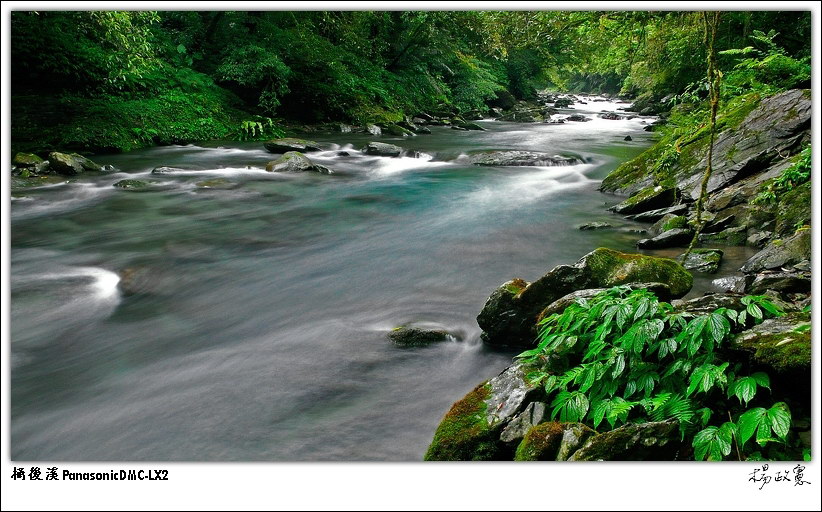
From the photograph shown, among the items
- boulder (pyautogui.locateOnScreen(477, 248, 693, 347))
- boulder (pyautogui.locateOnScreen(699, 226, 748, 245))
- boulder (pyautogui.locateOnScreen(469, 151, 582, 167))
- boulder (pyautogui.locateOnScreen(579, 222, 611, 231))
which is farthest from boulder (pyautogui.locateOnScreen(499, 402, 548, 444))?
boulder (pyautogui.locateOnScreen(469, 151, 582, 167))

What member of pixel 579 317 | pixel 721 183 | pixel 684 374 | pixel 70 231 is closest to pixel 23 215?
pixel 70 231

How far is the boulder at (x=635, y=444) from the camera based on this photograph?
A: 2117 mm

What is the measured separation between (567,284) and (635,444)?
161 cm

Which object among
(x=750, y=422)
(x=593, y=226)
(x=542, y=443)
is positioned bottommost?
(x=542, y=443)

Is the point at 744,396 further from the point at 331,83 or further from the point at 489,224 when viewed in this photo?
the point at 331,83

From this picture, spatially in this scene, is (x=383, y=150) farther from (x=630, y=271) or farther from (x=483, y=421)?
(x=483, y=421)

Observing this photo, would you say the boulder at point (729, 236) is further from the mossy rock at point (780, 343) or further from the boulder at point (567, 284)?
the mossy rock at point (780, 343)

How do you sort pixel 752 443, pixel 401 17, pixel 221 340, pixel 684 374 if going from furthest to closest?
pixel 401 17 → pixel 221 340 → pixel 684 374 → pixel 752 443

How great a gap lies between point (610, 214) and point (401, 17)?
622 inches

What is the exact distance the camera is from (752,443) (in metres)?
2.15

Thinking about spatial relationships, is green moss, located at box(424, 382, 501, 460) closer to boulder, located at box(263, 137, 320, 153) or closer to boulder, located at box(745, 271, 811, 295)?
boulder, located at box(745, 271, 811, 295)

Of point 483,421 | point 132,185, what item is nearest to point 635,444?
point 483,421

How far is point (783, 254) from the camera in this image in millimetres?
4504

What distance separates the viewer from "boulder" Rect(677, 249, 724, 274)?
16.4ft
